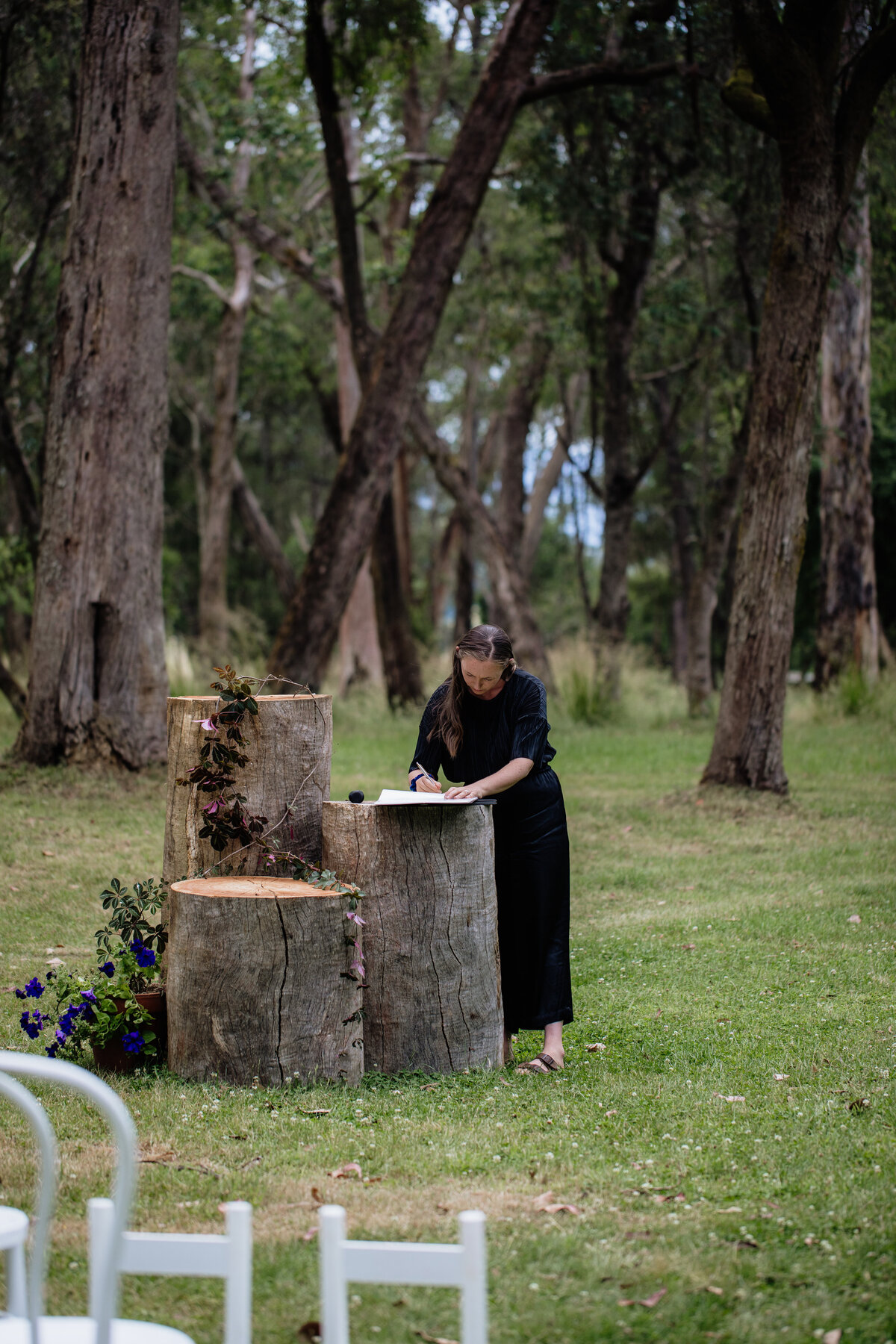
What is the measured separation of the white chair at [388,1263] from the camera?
199 centimetres

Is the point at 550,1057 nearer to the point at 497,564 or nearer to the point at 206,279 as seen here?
the point at 497,564

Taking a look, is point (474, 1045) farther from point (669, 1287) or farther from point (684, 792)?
point (684, 792)

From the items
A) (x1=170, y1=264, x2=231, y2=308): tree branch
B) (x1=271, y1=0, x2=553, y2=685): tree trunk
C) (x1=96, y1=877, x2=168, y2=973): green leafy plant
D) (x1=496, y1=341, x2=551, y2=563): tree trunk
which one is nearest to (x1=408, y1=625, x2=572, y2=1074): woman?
(x1=96, y1=877, x2=168, y2=973): green leafy plant

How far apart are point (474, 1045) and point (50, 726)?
6.39 meters

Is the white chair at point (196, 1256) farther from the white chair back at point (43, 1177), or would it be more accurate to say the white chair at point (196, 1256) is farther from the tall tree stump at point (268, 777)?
the tall tree stump at point (268, 777)

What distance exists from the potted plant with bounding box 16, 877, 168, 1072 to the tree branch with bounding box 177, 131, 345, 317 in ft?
49.2

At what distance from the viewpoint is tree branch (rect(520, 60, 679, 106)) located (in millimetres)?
12992

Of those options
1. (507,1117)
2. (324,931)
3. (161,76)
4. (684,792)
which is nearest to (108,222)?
(161,76)

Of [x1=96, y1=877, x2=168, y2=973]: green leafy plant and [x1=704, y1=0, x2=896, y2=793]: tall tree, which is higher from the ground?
[x1=704, y1=0, x2=896, y2=793]: tall tree

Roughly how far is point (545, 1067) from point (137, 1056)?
5.07ft

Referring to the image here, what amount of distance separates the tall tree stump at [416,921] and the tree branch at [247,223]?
15.2 metres

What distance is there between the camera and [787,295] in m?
10.4

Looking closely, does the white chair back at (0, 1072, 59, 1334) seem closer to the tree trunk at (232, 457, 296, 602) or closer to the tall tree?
the tall tree

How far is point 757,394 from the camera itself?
1062 cm
